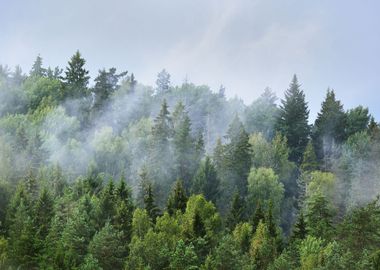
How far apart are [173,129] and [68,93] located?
1161 inches

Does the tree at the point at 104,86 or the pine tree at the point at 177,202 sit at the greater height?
the tree at the point at 104,86

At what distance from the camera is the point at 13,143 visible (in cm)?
9738

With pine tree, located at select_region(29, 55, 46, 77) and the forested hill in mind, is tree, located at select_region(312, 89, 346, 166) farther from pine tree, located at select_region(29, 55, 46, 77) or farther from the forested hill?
pine tree, located at select_region(29, 55, 46, 77)

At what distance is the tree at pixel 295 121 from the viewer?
116619mm

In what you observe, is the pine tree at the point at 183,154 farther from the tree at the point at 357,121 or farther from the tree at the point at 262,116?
the tree at the point at 357,121

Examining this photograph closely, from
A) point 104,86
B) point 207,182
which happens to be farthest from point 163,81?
point 207,182

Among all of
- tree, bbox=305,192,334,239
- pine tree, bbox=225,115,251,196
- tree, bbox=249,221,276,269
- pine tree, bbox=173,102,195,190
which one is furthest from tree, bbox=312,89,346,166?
tree, bbox=249,221,276,269

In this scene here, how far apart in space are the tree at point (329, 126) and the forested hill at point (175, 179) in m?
0.26

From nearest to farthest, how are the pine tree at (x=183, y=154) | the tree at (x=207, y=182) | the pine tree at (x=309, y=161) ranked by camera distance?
the tree at (x=207, y=182), the pine tree at (x=183, y=154), the pine tree at (x=309, y=161)

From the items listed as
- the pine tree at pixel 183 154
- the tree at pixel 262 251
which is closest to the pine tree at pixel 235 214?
the tree at pixel 262 251

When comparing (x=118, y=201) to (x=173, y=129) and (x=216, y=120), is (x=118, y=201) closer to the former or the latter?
(x=173, y=129)

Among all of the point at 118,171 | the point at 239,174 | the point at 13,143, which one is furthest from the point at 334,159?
the point at 13,143

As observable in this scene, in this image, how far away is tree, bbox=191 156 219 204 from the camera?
302ft

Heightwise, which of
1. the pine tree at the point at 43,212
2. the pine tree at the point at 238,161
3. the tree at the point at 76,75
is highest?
the tree at the point at 76,75
